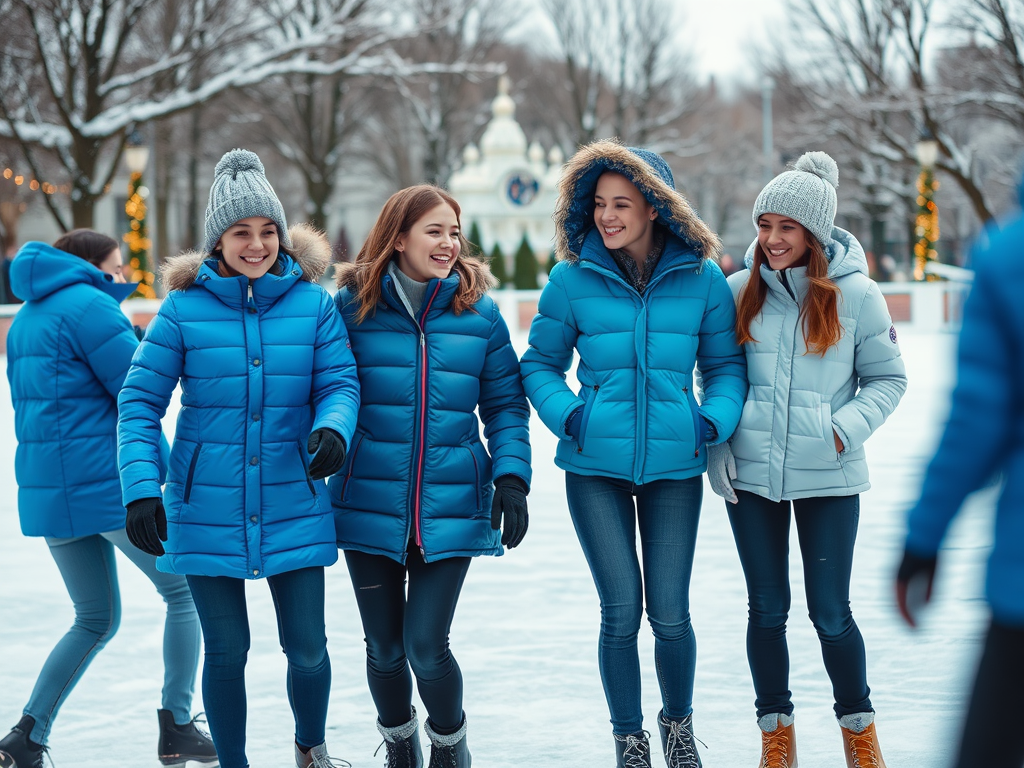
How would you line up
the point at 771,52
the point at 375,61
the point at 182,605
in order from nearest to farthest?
the point at 182,605 → the point at 375,61 → the point at 771,52

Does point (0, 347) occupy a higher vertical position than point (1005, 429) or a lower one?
lower

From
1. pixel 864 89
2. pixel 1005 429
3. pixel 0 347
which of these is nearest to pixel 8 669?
pixel 1005 429

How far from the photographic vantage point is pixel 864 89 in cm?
3262

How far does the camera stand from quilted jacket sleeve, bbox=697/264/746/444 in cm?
339

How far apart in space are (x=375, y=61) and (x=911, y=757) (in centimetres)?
2100

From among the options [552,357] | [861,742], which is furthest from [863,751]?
[552,357]

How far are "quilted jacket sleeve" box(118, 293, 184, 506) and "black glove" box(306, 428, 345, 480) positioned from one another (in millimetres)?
415

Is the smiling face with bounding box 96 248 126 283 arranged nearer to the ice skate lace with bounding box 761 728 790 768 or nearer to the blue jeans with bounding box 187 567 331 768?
the blue jeans with bounding box 187 567 331 768

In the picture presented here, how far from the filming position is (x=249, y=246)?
326cm

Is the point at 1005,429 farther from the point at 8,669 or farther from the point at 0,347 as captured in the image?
the point at 0,347

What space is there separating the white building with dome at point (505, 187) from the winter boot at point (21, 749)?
32514 mm

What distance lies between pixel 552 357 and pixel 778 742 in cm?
127

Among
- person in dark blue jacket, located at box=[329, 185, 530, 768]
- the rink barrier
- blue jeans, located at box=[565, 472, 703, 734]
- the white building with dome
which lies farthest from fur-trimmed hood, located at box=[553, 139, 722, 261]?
the white building with dome

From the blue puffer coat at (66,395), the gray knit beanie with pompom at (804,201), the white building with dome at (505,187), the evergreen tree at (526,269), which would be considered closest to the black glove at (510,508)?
the gray knit beanie with pompom at (804,201)
